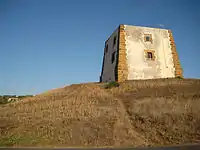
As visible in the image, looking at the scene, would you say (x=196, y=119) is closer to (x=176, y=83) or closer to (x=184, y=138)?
(x=184, y=138)

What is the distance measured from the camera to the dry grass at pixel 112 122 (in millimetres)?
9368

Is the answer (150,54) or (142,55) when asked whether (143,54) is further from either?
(150,54)

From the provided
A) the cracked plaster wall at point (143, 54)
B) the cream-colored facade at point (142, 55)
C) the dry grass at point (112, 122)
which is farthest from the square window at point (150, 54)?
the dry grass at point (112, 122)

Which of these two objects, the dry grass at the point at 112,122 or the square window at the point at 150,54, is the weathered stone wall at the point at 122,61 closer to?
the square window at the point at 150,54

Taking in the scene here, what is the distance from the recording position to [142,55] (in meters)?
22.8

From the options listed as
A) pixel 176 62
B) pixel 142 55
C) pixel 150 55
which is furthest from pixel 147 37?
pixel 176 62

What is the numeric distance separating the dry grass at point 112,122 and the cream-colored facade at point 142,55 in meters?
5.82

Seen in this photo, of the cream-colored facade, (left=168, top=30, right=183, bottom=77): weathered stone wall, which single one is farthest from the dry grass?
(left=168, top=30, right=183, bottom=77): weathered stone wall

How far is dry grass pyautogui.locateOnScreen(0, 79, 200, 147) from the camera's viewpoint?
369 inches

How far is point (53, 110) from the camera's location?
1414 cm

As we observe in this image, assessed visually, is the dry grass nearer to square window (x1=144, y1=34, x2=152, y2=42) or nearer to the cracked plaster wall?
the cracked plaster wall

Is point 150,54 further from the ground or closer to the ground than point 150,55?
further from the ground

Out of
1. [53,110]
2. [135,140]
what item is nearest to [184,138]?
[135,140]

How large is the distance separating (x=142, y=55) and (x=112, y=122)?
13.9 metres
